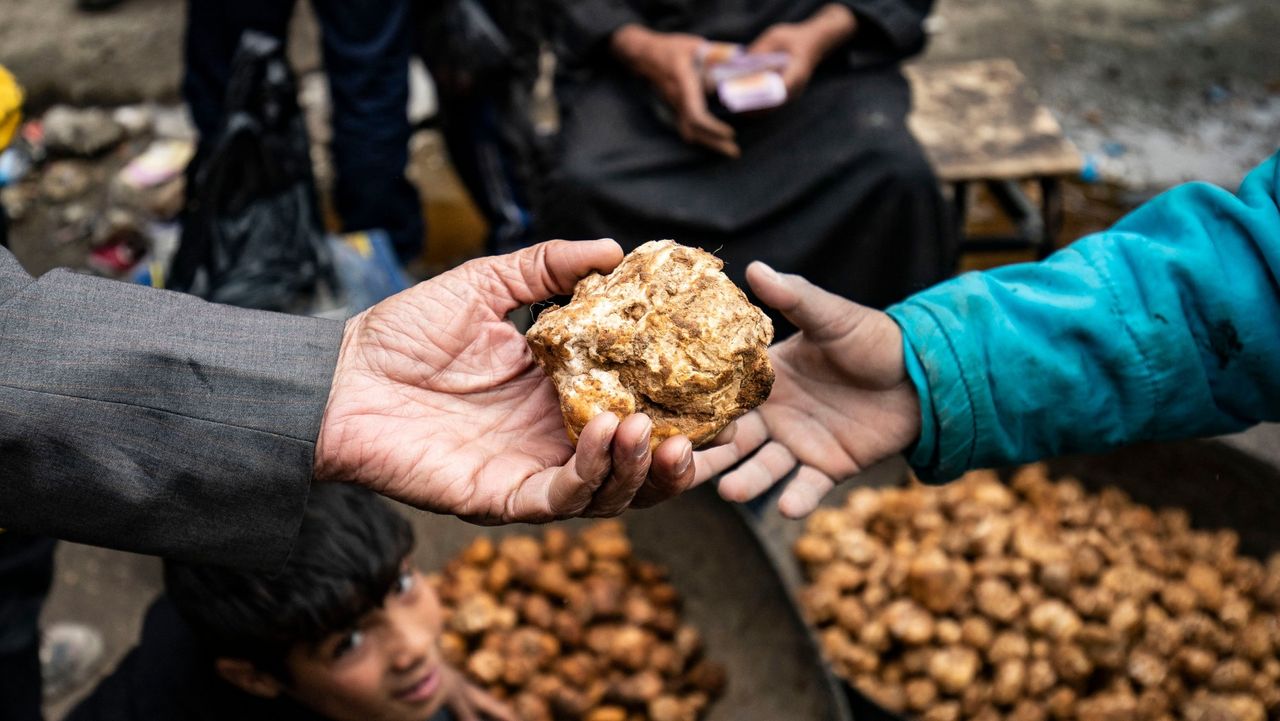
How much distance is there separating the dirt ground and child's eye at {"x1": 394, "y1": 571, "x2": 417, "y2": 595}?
96.7 inches

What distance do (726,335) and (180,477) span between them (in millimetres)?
800

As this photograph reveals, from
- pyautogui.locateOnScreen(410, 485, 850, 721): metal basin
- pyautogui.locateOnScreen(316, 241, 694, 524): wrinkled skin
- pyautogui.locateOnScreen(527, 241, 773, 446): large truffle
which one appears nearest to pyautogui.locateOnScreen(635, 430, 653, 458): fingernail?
pyautogui.locateOnScreen(316, 241, 694, 524): wrinkled skin

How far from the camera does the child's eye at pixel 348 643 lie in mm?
1935

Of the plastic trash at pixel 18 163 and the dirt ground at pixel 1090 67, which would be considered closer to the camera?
the dirt ground at pixel 1090 67

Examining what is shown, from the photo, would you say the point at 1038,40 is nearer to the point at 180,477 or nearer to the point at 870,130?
the point at 870,130

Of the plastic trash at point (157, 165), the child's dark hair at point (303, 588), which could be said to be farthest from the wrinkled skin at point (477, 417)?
the plastic trash at point (157, 165)

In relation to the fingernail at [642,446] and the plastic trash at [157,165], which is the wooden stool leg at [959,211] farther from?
the plastic trash at [157,165]

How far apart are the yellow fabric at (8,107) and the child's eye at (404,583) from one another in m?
1.15

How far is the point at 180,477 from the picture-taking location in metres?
1.35

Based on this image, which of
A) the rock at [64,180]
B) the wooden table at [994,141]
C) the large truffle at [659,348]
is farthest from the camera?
the rock at [64,180]

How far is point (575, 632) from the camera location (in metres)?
2.57

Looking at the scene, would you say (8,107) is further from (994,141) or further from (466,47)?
(994,141)

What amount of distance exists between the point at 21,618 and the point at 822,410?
177 centimetres

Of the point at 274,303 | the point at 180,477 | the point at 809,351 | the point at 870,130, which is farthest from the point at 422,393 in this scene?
the point at 870,130
